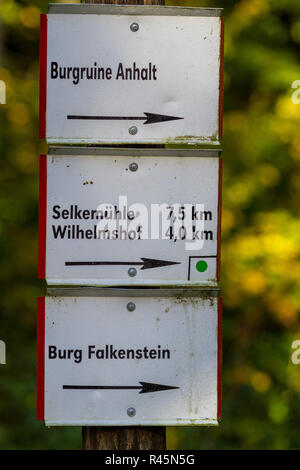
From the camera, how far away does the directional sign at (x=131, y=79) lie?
2.26 metres

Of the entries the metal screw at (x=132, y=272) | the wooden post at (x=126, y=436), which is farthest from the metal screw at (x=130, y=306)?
the wooden post at (x=126, y=436)

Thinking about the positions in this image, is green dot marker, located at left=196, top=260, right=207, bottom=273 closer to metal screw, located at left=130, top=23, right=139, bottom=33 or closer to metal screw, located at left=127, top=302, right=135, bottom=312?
metal screw, located at left=127, top=302, right=135, bottom=312

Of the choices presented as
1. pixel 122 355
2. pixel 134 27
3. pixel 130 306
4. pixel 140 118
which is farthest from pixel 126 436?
pixel 134 27

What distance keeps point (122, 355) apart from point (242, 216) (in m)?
5.62

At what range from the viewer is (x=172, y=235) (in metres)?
2.27

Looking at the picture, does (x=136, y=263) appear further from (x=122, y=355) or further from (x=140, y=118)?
(x=140, y=118)

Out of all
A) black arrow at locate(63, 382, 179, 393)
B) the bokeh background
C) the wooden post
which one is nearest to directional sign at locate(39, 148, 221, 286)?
black arrow at locate(63, 382, 179, 393)

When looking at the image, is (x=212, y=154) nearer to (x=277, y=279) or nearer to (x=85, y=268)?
(x=85, y=268)

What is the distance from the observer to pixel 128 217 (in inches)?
89.1

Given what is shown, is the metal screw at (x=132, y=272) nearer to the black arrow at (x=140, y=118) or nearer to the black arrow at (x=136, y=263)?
the black arrow at (x=136, y=263)

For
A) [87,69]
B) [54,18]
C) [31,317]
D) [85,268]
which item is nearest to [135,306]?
[85,268]

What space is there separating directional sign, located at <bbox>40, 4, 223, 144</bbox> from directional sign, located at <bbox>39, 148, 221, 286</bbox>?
0.08 m

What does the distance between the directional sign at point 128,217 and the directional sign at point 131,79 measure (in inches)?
3.0

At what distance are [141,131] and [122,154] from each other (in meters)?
0.11
